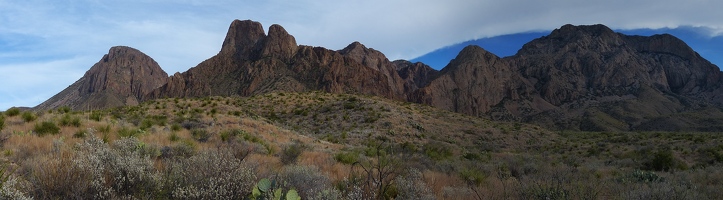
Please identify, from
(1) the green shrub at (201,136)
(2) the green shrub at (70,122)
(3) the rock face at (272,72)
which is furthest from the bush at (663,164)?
(3) the rock face at (272,72)

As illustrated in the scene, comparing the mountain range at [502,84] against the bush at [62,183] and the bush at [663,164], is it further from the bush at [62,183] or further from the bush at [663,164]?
the bush at [62,183]

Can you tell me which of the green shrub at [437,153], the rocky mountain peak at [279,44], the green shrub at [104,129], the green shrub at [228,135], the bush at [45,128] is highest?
the rocky mountain peak at [279,44]

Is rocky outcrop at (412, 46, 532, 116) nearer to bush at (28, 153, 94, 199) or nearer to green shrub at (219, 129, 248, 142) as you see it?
green shrub at (219, 129, 248, 142)

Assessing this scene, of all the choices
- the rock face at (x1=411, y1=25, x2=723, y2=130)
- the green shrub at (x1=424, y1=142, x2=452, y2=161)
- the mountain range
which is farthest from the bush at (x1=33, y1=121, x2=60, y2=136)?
the rock face at (x1=411, y1=25, x2=723, y2=130)

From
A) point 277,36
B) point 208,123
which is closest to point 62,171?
point 208,123

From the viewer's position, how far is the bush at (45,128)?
981 centimetres

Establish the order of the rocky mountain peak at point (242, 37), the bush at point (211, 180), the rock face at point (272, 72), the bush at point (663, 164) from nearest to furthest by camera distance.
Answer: the bush at point (211, 180)
the bush at point (663, 164)
the rock face at point (272, 72)
the rocky mountain peak at point (242, 37)

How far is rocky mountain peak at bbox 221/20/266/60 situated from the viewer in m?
148

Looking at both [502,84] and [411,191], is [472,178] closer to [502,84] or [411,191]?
[411,191]

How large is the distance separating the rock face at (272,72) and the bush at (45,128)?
87.8 meters

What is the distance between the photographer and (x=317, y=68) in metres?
124

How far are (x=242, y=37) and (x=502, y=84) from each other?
121644 mm

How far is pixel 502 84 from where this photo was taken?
16888 centimetres

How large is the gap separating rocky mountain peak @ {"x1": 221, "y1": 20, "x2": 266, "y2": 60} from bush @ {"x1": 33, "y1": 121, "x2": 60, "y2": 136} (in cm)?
13936
